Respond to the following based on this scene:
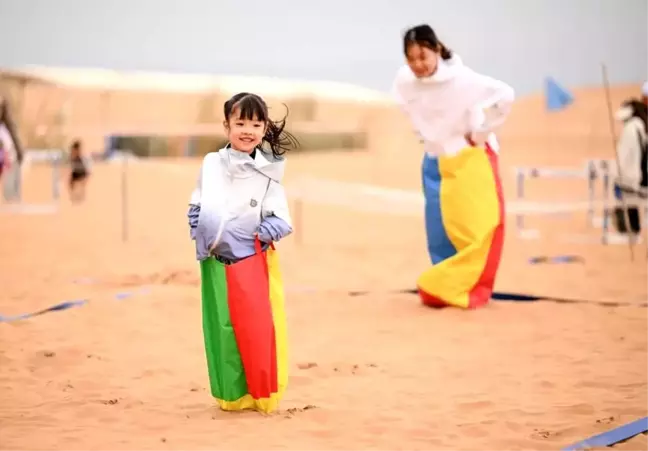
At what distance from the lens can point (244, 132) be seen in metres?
4.50

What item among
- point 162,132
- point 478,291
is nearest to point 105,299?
point 478,291

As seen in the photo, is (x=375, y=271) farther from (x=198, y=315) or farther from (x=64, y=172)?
(x=64, y=172)

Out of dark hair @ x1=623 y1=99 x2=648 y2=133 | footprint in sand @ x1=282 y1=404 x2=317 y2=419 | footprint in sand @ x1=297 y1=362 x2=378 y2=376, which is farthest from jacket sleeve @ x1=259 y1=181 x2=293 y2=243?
dark hair @ x1=623 y1=99 x2=648 y2=133

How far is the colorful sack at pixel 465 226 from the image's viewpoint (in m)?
7.04

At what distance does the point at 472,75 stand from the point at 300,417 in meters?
3.23

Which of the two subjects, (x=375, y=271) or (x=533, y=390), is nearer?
(x=533, y=390)

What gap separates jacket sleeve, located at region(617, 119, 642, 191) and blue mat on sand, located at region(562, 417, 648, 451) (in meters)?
6.86

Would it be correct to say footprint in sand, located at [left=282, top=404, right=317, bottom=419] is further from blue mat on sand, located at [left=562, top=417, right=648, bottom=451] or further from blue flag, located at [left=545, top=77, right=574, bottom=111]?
blue flag, located at [left=545, top=77, right=574, bottom=111]

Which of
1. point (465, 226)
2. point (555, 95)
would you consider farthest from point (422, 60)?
point (555, 95)

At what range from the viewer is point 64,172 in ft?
74.0

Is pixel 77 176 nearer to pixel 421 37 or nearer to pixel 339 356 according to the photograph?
pixel 421 37

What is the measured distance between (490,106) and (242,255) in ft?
10.1

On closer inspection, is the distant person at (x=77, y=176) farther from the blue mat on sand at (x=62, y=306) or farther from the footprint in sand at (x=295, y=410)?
the footprint in sand at (x=295, y=410)

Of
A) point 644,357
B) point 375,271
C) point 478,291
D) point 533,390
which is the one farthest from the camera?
point 375,271
